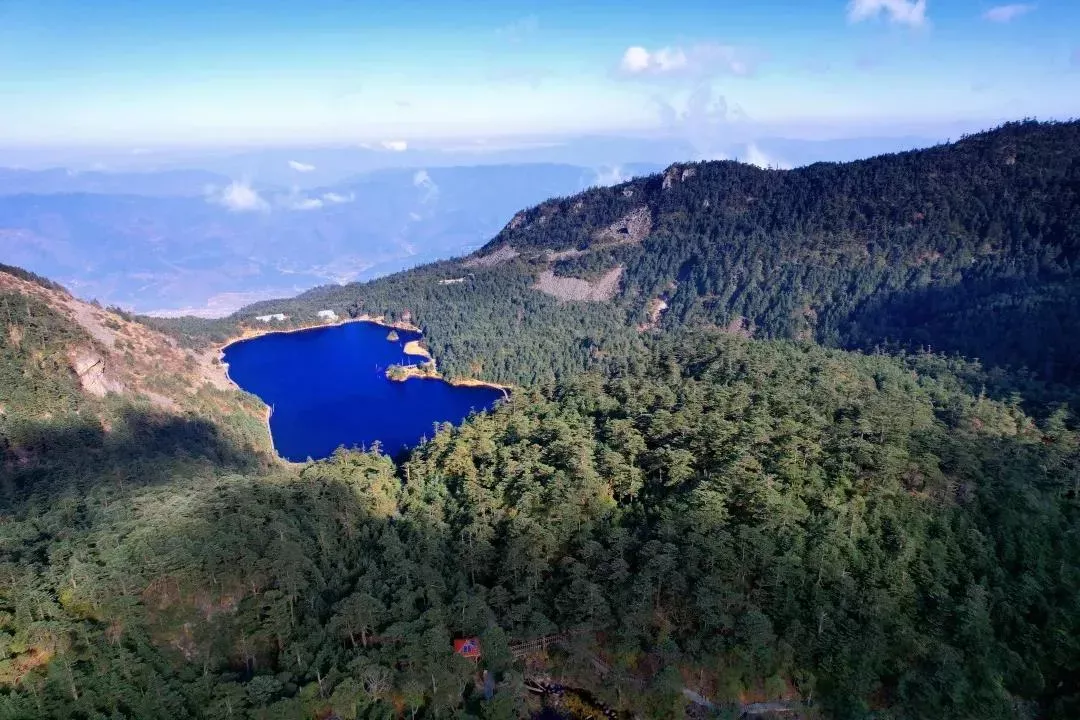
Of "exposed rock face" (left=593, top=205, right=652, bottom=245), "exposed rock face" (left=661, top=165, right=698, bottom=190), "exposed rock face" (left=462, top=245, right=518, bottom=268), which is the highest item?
"exposed rock face" (left=661, top=165, right=698, bottom=190)

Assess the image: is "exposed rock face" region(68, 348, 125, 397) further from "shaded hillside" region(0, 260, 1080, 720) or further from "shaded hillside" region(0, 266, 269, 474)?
"shaded hillside" region(0, 260, 1080, 720)

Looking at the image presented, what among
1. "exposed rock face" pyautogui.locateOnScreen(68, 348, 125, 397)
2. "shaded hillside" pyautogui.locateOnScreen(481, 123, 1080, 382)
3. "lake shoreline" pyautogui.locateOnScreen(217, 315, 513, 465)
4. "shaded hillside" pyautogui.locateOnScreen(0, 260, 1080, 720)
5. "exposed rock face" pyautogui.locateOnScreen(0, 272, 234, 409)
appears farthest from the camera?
"lake shoreline" pyautogui.locateOnScreen(217, 315, 513, 465)

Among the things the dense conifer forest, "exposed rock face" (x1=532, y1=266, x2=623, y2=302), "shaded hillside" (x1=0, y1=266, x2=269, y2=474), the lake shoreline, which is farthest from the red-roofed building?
"exposed rock face" (x1=532, y1=266, x2=623, y2=302)

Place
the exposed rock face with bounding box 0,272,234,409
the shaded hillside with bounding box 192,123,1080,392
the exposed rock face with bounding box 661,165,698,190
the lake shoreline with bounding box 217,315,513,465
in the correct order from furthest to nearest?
the exposed rock face with bounding box 661,165,698,190 → the lake shoreline with bounding box 217,315,513,465 → the shaded hillside with bounding box 192,123,1080,392 → the exposed rock face with bounding box 0,272,234,409

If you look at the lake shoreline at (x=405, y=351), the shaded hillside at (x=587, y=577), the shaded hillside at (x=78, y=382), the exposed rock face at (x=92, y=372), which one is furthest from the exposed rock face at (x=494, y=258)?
the shaded hillside at (x=587, y=577)

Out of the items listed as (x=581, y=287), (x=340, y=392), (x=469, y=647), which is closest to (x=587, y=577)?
(x=469, y=647)
